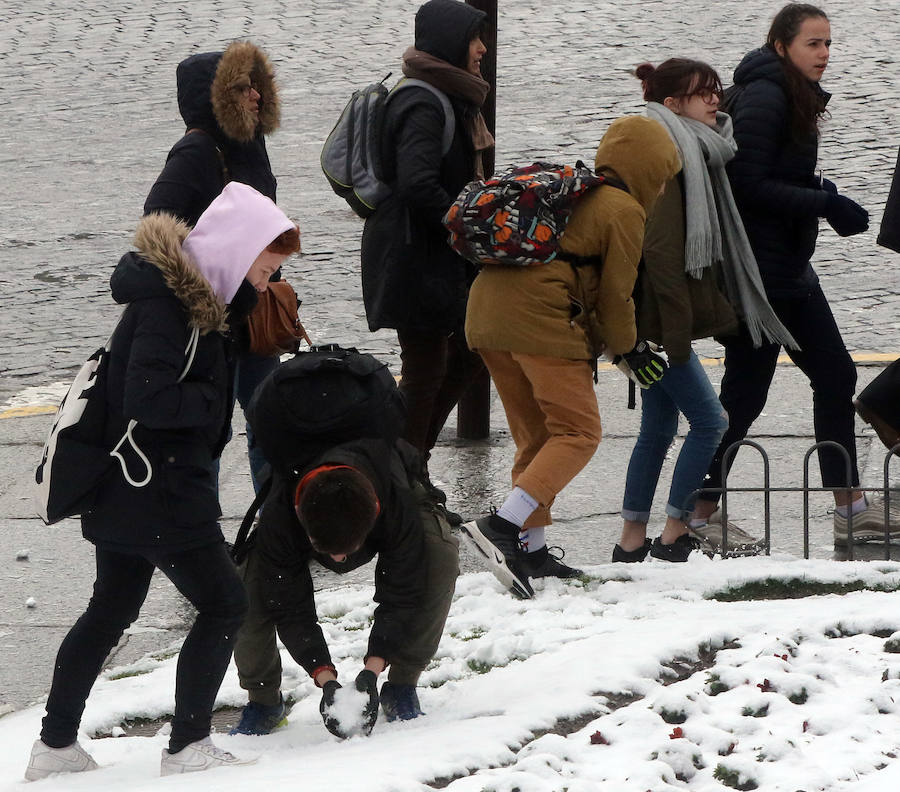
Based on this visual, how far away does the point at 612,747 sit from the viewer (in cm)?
399

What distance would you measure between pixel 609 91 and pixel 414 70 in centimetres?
780

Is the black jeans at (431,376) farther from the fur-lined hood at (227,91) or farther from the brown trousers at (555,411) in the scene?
the fur-lined hood at (227,91)

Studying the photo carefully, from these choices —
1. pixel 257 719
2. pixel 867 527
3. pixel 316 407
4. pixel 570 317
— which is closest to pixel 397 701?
pixel 257 719

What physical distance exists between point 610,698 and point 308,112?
32.0 ft

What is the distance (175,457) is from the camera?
394 cm

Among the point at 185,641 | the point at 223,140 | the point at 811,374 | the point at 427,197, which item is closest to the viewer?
the point at 185,641

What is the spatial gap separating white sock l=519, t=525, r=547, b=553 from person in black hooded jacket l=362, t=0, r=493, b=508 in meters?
0.92

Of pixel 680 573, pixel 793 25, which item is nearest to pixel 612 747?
pixel 680 573

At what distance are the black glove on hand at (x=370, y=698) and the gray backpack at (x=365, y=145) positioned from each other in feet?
7.34

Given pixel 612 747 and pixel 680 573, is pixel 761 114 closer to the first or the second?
pixel 680 573

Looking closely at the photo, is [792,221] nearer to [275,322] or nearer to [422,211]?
[422,211]

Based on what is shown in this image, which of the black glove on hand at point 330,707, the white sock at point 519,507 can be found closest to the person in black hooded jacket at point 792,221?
the white sock at point 519,507

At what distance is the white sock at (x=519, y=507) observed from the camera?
525 cm

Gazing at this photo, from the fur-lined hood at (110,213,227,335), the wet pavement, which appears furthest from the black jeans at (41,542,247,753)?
the wet pavement
